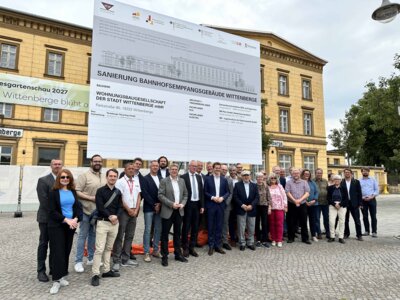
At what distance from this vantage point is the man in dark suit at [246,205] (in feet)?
21.7

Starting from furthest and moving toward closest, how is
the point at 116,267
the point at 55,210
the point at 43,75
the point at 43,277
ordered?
the point at 43,75 → the point at 116,267 → the point at 43,277 → the point at 55,210

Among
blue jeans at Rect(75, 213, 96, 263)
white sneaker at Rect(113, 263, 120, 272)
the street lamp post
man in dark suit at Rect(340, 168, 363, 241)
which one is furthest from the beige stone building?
the street lamp post

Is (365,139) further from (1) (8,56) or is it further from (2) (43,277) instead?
(2) (43,277)

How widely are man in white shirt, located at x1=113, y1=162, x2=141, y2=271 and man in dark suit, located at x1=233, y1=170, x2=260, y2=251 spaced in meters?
2.23

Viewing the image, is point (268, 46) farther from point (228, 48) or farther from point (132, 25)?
point (132, 25)

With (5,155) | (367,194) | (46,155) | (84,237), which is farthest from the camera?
(46,155)

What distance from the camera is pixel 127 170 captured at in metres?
5.18

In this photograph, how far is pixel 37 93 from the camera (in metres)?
10.6

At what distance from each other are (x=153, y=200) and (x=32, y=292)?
2.30 metres

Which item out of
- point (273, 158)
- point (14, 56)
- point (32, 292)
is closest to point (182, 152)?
point (32, 292)

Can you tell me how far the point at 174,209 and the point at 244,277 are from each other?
1683 millimetres

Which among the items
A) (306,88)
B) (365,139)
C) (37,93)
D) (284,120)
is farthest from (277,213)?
(365,139)

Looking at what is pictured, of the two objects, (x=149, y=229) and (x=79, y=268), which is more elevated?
(x=149, y=229)

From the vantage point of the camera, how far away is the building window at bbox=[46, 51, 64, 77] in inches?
773
